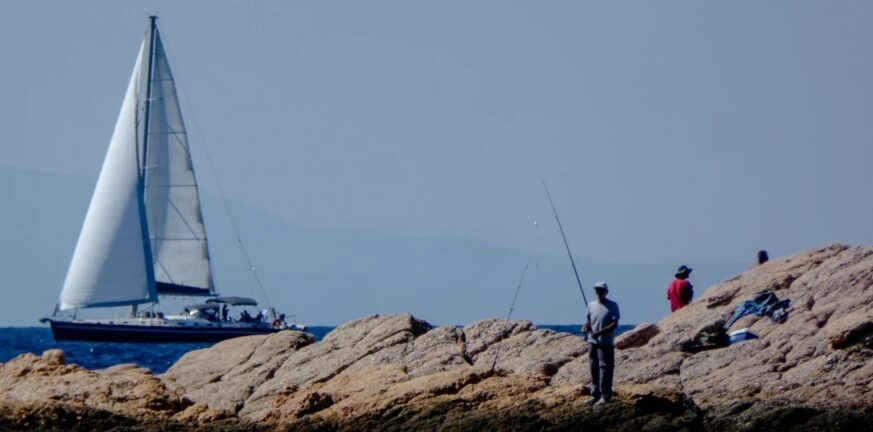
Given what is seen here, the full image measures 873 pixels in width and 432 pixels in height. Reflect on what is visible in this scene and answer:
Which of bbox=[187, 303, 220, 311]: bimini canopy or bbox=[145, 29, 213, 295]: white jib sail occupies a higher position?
bbox=[145, 29, 213, 295]: white jib sail

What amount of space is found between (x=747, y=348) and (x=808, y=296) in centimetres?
173

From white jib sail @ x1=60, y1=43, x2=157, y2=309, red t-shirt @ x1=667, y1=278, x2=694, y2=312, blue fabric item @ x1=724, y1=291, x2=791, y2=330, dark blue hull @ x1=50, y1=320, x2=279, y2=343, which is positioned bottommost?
blue fabric item @ x1=724, y1=291, x2=791, y2=330

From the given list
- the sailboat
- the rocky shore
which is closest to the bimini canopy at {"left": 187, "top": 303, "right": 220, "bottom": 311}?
the sailboat

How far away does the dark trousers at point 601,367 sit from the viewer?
16141 mm

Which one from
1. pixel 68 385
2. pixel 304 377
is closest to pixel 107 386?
pixel 68 385

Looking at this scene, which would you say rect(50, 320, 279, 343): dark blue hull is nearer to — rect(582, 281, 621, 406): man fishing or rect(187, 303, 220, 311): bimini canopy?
rect(187, 303, 220, 311): bimini canopy

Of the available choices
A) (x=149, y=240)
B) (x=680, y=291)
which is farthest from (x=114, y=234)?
(x=680, y=291)

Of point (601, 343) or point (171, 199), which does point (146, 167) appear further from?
point (601, 343)

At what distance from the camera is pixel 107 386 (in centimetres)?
1805

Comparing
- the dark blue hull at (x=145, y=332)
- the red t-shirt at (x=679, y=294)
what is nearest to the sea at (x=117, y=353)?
the dark blue hull at (x=145, y=332)

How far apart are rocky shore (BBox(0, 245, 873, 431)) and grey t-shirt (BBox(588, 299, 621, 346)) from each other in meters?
0.62

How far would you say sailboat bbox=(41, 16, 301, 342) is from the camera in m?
60.8

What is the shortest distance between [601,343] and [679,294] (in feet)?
19.8

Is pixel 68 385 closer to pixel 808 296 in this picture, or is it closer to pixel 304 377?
pixel 304 377
